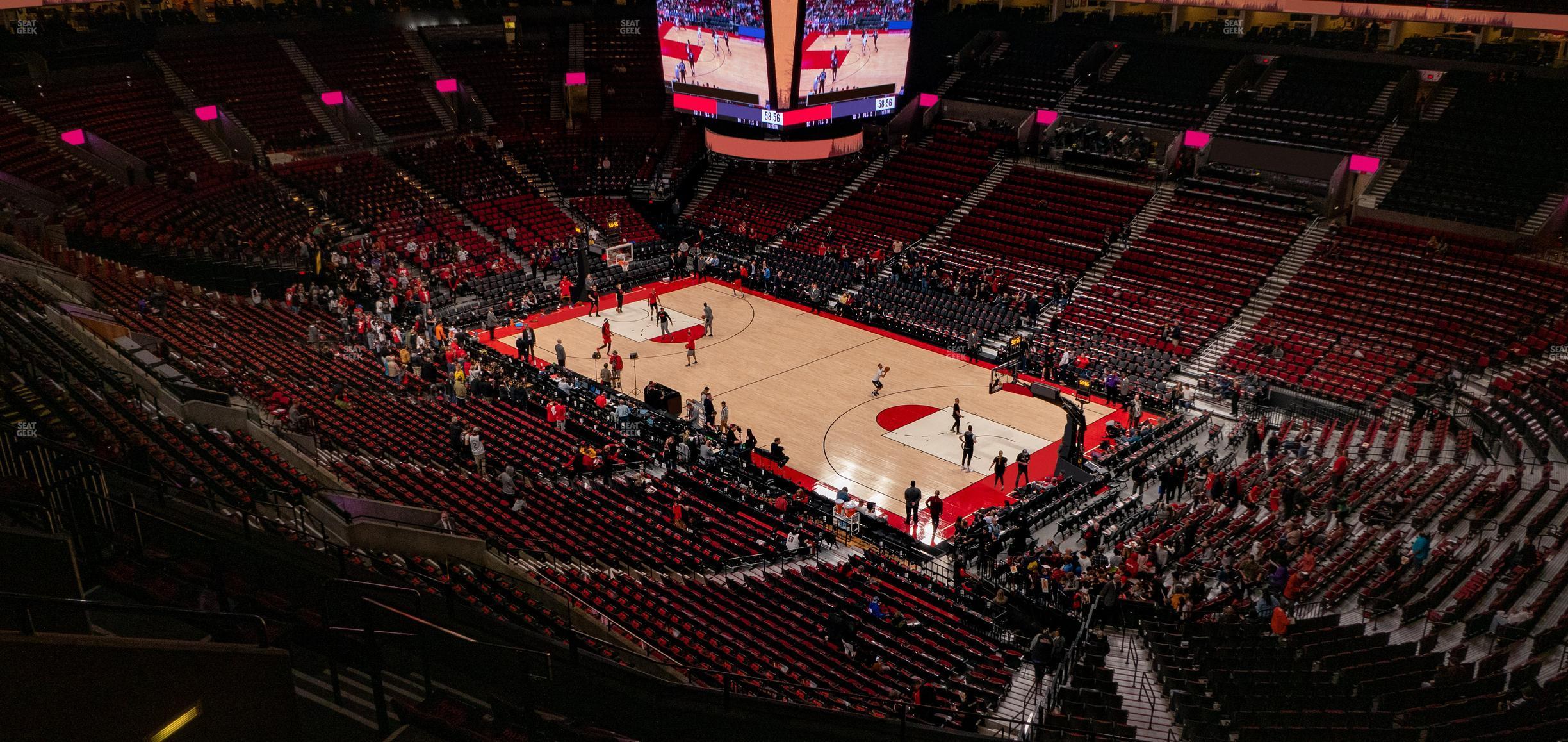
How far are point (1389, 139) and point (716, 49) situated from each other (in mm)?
21092

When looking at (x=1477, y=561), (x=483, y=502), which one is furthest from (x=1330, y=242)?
(x=483, y=502)

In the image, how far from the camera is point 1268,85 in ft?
125

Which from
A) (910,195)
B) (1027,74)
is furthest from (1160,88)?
(910,195)

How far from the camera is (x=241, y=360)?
75.9 feet

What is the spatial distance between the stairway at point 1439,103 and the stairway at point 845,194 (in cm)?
1792

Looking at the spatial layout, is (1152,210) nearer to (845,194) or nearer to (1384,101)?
(1384,101)

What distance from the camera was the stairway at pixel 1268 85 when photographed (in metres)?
37.7

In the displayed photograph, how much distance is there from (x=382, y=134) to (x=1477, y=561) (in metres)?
38.4

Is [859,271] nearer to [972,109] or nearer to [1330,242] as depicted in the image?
[972,109]

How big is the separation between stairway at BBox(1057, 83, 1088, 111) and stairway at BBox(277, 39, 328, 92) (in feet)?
91.8

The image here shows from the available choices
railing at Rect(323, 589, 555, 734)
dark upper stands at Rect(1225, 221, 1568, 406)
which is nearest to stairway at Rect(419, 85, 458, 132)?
dark upper stands at Rect(1225, 221, 1568, 406)

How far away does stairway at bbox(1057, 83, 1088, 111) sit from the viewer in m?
40.4

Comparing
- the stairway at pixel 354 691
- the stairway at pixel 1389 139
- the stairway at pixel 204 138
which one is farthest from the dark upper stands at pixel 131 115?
the stairway at pixel 1389 139

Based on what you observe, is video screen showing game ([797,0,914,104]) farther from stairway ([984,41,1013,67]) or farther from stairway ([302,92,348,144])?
stairway ([302,92,348,144])
